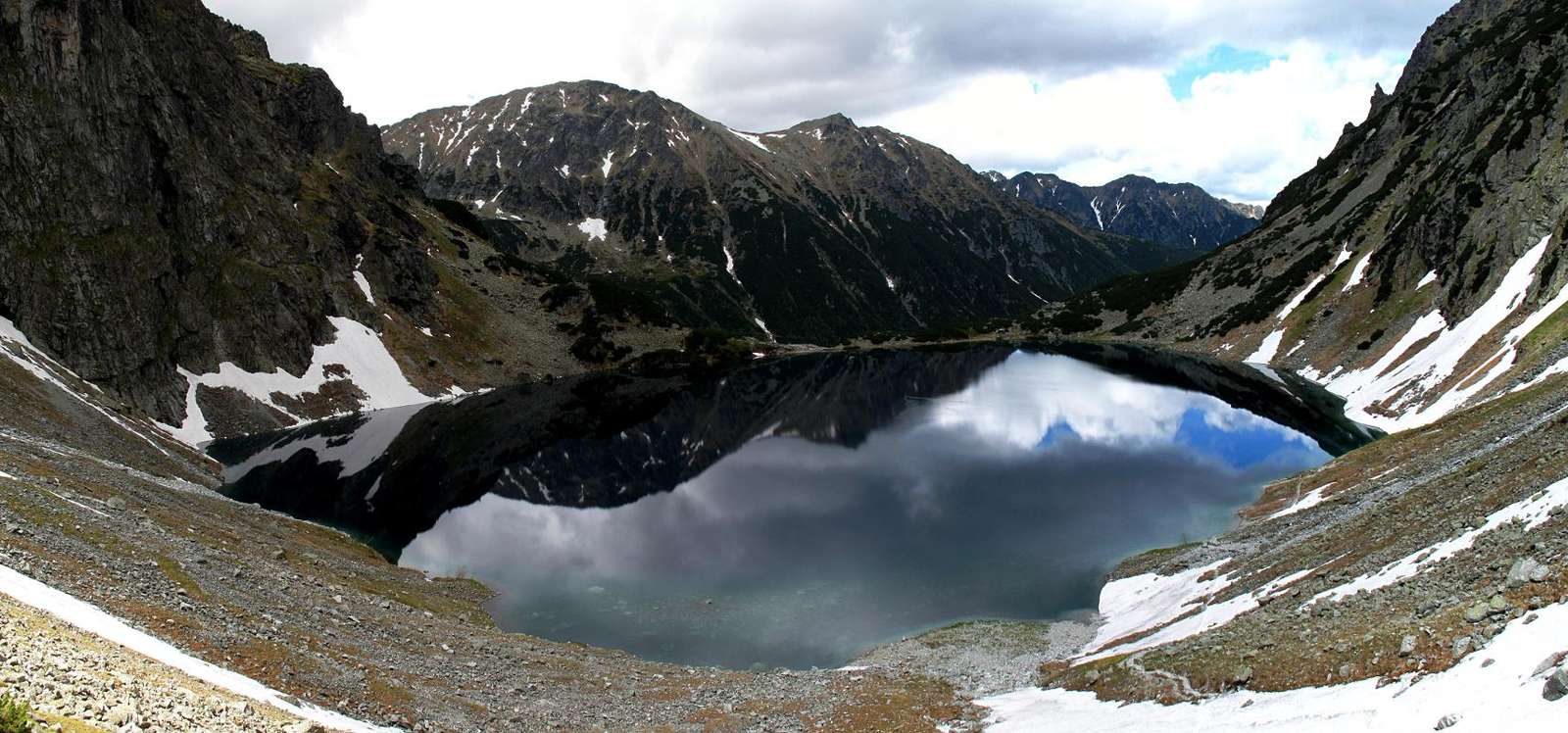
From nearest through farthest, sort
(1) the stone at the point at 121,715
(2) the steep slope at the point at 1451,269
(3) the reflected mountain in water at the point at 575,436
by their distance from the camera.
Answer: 1. (1) the stone at the point at 121,715
2. (2) the steep slope at the point at 1451,269
3. (3) the reflected mountain in water at the point at 575,436

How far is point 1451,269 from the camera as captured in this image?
111812 mm

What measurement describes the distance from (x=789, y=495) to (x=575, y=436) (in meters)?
47.4

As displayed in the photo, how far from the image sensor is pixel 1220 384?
461ft

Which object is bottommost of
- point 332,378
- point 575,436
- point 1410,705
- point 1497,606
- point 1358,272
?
point 1410,705

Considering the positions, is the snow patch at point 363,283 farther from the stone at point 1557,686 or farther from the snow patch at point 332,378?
the stone at point 1557,686

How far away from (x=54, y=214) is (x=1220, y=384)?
16975 centimetres

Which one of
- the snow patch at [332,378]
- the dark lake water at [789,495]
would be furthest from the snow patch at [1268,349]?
the snow patch at [332,378]

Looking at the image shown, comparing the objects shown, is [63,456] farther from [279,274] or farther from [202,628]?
[279,274]

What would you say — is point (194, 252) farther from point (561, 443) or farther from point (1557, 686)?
point (1557, 686)

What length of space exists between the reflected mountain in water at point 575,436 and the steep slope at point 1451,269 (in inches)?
319

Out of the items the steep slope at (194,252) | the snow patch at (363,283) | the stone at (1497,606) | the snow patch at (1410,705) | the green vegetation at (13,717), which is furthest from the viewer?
the snow patch at (363,283)

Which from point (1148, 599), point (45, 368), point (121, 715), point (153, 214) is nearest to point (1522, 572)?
point (1148, 599)

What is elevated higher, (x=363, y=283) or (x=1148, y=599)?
(x=363, y=283)

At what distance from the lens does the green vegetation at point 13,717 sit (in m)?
12.9
